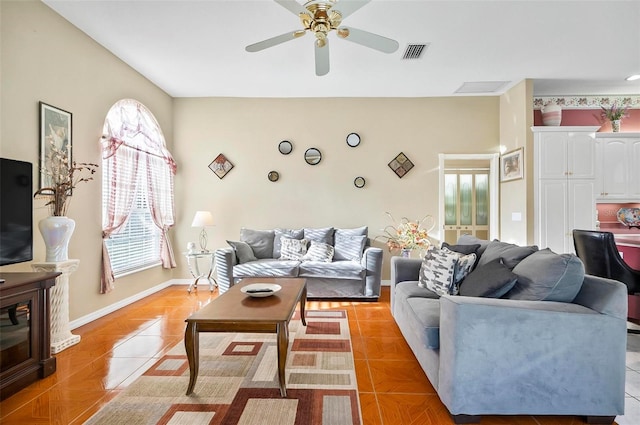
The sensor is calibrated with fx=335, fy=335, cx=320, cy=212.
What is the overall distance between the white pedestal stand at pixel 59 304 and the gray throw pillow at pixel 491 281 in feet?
10.5

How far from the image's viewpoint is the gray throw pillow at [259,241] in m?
4.87

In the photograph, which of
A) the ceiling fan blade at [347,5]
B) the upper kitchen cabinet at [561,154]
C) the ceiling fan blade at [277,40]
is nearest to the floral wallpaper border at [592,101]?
the upper kitchen cabinet at [561,154]

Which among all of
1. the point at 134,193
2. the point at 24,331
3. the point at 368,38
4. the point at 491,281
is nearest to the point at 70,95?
the point at 134,193

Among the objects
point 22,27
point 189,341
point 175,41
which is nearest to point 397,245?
point 189,341

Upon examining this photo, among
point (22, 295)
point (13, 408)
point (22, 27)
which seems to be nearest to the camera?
point (13, 408)

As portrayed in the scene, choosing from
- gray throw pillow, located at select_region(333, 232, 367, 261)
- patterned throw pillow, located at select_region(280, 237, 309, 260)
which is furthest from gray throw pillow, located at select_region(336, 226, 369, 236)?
patterned throw pillow, located at select_region(280, 237, 309, 260)

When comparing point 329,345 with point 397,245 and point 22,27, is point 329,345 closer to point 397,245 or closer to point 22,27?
point 397,245

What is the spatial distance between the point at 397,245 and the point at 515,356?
10.3 feet

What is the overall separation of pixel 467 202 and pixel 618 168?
208 centimetres

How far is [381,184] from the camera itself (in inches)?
210

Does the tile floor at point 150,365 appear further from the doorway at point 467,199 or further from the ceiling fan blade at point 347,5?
the doorway at point 467,199

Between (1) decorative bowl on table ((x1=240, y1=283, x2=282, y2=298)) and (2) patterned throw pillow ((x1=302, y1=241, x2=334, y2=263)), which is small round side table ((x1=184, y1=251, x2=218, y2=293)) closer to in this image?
(2) patterned throw pillow ((x1=302, y1=241, x2=334, y2=263))

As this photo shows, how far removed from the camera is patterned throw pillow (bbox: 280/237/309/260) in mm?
4707

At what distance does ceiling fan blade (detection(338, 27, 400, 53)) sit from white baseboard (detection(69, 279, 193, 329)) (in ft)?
12.0
